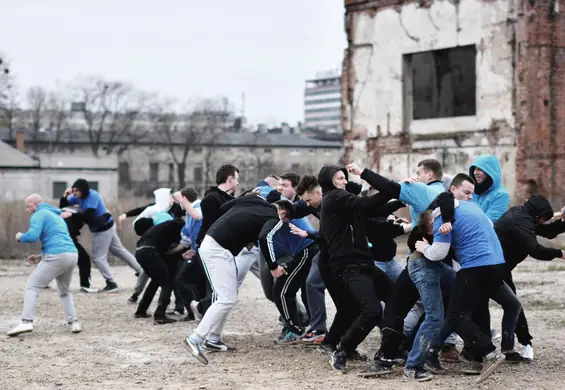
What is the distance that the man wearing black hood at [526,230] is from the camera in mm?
9206

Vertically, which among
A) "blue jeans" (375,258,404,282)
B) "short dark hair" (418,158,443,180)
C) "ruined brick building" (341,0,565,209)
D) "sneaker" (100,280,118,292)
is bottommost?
"sneaker" (100,280,118,292)

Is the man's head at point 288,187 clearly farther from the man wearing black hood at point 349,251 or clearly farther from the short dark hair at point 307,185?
the man wearing black hood at point 349,251

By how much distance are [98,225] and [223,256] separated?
7.61 m

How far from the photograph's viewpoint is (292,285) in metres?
11.1

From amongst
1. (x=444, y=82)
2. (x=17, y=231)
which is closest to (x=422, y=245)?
(x=444, y=82)

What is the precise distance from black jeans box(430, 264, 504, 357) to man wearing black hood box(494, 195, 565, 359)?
0.58m

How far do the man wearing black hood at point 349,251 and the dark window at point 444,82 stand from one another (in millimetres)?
14635

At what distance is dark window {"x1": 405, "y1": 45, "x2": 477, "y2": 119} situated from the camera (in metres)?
23.6

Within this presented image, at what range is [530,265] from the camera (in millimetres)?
19594

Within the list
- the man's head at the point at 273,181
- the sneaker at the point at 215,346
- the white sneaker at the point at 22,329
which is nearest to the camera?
the sneaker at the point at 215,346

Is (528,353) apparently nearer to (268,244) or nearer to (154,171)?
(268,244)

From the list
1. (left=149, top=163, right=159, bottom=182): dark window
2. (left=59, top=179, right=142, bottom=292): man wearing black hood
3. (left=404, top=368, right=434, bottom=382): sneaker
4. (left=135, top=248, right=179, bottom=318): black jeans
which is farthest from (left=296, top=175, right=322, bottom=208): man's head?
(left=149, top=163, right=159, bottom=182): dark window

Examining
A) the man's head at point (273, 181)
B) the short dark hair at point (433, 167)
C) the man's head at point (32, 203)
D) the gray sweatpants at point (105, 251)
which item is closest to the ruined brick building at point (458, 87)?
the gray sweatpants at point (105, 251)

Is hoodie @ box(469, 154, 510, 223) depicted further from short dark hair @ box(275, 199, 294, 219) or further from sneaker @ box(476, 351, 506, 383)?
short dark hair @ box(275, 199, 294, 219)
